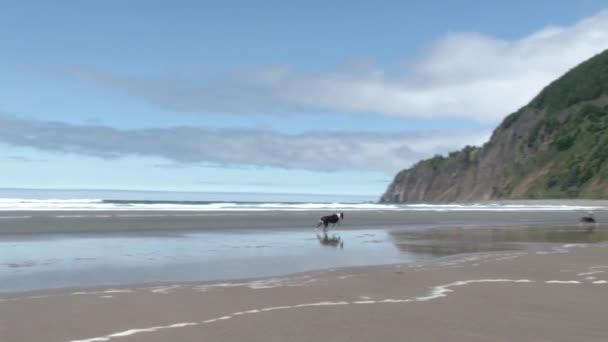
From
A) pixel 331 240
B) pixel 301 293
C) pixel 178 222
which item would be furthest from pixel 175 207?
pixel 301 293

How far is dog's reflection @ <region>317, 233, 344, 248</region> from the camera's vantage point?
Result: 18.9 metres

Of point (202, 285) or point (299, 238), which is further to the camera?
point (299, 238)

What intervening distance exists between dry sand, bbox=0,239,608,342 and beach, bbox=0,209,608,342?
0.02 meters

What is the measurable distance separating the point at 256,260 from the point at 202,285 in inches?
168

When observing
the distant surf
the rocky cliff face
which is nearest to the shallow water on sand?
the distant surf

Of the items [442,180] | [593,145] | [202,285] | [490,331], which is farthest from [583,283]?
[442,180]

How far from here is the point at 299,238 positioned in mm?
21453

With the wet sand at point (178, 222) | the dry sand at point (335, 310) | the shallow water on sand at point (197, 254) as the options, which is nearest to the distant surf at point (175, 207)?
the wet sand at point (178, 222)

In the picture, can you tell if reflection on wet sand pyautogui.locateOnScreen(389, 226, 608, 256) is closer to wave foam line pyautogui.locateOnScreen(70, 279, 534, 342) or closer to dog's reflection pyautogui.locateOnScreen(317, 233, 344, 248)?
dog's reflection pyautogui.locateOnScreen(317, 233, 344, 248)

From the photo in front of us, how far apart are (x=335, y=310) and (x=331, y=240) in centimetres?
1299

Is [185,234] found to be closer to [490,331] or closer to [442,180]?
[490,331]

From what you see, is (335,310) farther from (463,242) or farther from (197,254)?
(463,242)

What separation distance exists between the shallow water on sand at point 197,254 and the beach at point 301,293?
0.05m

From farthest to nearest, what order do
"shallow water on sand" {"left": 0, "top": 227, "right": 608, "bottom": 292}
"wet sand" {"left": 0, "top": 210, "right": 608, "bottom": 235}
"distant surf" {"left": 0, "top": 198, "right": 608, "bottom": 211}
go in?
1. "distant surf" {"left": 0, "top": 198, "right": 608, "bottom": 211}
2. "wet sand" {"left": 0, "top": 210, "right": 608, "bottom": 235}
3. "shallow water on sand" {"left": 0, "top": 227, "right": 608, "bottom": 292}
